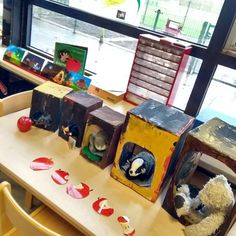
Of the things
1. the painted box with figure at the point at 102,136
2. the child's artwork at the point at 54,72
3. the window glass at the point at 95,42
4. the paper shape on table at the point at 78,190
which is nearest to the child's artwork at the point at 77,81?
the child's artwork at the point at 54,72

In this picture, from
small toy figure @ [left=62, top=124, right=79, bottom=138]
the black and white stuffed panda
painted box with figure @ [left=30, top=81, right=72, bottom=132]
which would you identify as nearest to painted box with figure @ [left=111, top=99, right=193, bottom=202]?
the black and white stuffed panda

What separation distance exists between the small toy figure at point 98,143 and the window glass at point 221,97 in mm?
535

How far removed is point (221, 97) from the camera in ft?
4.83

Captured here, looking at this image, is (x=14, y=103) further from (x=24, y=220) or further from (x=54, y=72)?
(x=24, y=220)

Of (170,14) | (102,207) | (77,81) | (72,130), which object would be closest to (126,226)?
(102,207)

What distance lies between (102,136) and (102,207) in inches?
11.2

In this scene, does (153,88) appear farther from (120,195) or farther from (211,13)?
(120,195)

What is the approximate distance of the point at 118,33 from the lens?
5.34 ft

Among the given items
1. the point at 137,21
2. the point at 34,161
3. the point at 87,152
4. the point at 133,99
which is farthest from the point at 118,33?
the point at 34,161

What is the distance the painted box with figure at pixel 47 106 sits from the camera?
3.91ft

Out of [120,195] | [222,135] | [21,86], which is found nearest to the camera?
[222,135]

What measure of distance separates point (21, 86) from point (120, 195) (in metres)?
1.34

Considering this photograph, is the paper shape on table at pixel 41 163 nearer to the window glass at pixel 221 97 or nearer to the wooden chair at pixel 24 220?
the wooden chair at pixel 24 220

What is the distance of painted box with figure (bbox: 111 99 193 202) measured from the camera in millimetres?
888
